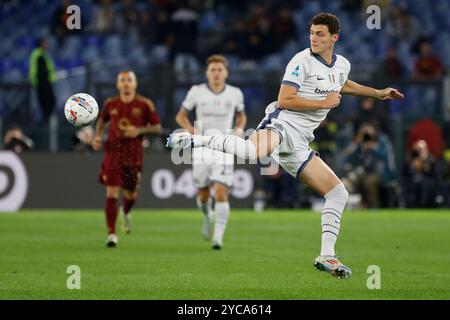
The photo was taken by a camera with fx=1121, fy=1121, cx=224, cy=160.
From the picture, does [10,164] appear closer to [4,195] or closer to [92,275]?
[4,195]

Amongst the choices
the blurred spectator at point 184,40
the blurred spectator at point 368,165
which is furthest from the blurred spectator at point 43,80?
the blurred spectator at point 368,165

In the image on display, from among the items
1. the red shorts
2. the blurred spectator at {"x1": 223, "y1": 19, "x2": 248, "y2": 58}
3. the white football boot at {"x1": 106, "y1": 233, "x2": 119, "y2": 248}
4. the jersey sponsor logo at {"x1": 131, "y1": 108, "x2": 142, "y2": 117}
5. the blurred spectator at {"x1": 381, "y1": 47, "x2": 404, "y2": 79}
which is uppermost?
the blurred spectator at {"x1": 223, "y1": 19, "x2": 248, "y2": 58}

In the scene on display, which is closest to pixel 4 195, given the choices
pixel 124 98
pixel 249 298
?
pixel 124 98

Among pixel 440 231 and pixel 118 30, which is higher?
pixel 118 30

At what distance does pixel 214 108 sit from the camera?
622 inches

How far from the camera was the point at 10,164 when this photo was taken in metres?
22.7

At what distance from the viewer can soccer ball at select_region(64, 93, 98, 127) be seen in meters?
12.2

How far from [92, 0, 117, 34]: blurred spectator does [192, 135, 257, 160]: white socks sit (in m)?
19.4

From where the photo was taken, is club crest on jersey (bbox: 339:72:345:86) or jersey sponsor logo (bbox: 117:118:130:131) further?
jersey sponsor logo (bbox: 117:118:130:131)

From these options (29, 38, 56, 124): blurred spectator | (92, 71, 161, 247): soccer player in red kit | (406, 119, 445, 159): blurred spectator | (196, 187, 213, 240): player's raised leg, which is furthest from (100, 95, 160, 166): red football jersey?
(406, 119, 445, 159): blurred spectator

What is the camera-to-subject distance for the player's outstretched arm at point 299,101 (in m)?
10.6

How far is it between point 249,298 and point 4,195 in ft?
45.4

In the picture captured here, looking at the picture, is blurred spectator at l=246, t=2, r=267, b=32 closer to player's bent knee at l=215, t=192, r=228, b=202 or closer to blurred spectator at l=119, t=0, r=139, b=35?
blurred spectator at l=119, t=0, r=139, b=35

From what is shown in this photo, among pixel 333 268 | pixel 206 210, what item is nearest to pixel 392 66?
pixel 206 210
